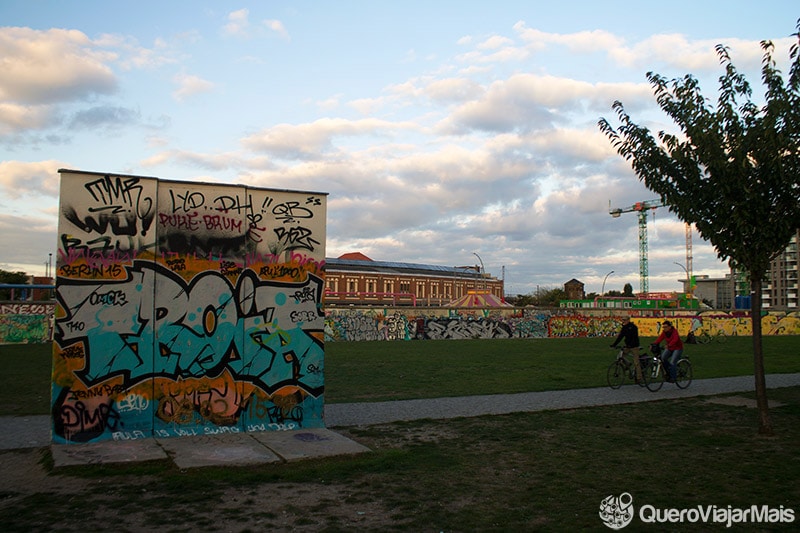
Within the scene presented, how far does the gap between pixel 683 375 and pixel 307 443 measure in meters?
11.3

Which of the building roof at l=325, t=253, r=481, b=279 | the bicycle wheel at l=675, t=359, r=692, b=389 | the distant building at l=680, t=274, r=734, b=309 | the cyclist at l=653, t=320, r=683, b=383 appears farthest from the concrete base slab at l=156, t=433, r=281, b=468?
the distant building at l=680, t=274, r=734, b=309

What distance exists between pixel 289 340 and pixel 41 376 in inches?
476

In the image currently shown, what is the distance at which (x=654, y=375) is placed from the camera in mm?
15734

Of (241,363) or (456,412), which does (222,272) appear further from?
(456,412)

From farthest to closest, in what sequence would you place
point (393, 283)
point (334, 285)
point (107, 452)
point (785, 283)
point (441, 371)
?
point (785, 283) → point (393, 283) → point (334, 285) → point (441, 371) → point (107, 452)

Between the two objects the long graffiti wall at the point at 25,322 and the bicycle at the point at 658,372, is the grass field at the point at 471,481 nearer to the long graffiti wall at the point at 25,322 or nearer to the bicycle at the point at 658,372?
the bicycle at the point at 658,372

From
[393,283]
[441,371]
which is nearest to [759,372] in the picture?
[441,371]

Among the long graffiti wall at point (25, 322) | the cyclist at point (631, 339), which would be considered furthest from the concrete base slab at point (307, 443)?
the long graffiti wall at point (25, 322)

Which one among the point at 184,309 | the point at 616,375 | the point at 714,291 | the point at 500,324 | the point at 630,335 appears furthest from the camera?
the point at 714,291

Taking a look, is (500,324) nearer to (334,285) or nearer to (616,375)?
(616,375)

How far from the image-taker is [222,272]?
9805 mm

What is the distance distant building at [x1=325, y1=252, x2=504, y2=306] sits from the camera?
99375 mm

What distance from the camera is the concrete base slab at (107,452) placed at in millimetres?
7824

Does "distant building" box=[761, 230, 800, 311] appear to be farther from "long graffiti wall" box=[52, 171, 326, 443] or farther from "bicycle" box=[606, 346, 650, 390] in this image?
"long graffiti wall" box=[52, 171, 326, 443]
